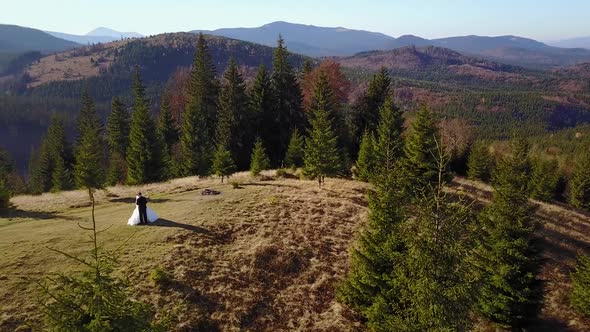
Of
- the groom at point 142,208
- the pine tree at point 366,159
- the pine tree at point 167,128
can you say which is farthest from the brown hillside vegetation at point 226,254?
the pine tree at point 167,128

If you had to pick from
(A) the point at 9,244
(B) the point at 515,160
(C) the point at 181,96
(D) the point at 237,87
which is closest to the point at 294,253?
(B) the point at 515,160

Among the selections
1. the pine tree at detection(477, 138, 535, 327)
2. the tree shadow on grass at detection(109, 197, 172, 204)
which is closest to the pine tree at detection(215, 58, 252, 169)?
the tree shadow on grass at detection(109, 197, 172, 204)

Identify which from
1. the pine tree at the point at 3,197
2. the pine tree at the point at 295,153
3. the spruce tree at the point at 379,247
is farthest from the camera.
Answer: the pine tree at the point at 295,153

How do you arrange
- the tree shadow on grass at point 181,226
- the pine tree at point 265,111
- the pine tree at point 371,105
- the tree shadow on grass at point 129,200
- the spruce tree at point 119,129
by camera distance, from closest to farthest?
1. the tree shadow on grass at point 181,226
2. the tree shadow on grass at point 129,200
3. the pine tree at point 265,111
4. the pine tree at point 371,105
5. the spruce tree at point 119,129

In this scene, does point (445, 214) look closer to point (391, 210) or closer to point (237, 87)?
point (391, 210)

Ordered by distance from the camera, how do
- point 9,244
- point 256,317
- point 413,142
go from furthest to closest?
point 413,142 → point 9,244 → point 256,317

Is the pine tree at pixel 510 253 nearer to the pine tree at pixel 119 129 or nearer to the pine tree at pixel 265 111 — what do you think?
the pine tree at pixel 265 111

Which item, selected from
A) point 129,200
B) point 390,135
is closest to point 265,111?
point 390,135
